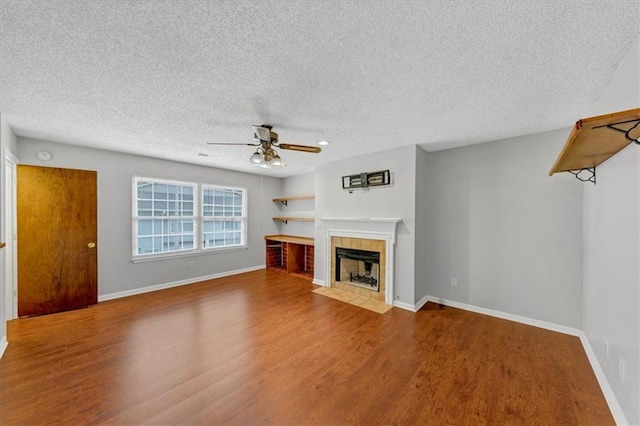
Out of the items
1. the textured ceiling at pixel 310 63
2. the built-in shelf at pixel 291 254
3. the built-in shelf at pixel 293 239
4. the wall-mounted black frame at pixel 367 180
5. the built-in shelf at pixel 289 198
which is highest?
the textured ceiling at pixel 310 63

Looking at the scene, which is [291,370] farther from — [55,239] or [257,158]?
[55,239]

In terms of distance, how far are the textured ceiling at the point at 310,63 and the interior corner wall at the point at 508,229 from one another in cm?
59

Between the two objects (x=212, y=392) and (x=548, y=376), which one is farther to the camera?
(x=548, y=376)

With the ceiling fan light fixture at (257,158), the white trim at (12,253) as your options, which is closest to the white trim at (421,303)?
the ceiling fan light fixture at (257,158)

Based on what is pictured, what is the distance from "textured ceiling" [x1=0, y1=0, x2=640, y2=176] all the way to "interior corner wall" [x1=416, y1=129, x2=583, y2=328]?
592 millimetres

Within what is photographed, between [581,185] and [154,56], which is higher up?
[154,56]

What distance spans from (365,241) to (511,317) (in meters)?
2.18

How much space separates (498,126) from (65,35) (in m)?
3.84

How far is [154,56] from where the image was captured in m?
1.62

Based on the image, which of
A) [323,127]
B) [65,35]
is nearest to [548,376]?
[323,127]

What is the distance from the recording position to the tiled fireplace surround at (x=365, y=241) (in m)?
3.83

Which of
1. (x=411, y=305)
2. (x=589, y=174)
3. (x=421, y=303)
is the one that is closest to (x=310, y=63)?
(x=589, y=174)

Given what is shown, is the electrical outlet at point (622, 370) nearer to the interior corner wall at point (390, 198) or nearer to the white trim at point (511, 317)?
the white trim at point (511, 317)

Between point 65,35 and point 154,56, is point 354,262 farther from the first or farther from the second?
point 65,35
